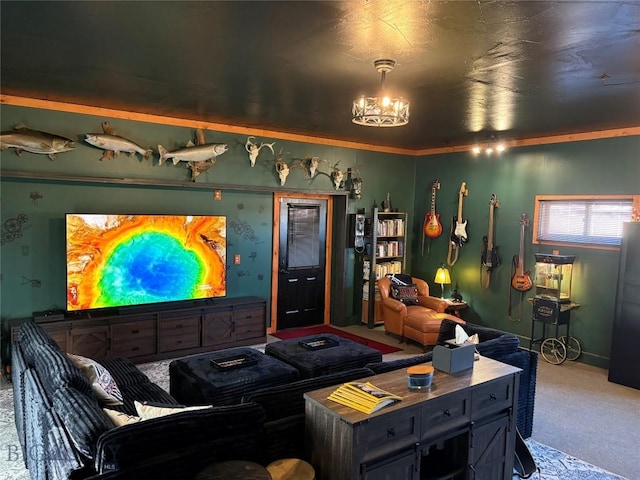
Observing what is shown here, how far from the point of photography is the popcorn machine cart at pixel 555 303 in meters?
5.70

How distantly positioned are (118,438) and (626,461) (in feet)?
11.9

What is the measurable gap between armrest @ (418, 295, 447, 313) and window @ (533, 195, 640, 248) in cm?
151

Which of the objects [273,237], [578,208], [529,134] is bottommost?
[273,237]

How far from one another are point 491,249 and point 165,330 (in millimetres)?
4605

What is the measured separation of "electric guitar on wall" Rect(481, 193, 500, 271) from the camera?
6.75m

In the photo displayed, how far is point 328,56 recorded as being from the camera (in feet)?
10.2

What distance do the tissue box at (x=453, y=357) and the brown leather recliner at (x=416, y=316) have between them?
300 cm

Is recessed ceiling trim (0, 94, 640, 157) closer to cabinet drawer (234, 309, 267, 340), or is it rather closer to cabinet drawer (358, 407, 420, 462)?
cabinet drawer (234, 309, 267, 340)

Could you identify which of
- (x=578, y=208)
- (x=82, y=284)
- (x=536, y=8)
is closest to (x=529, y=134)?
(x=578, y=208)

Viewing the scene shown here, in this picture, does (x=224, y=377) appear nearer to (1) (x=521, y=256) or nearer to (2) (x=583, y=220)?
(1) (x=521, y=256)

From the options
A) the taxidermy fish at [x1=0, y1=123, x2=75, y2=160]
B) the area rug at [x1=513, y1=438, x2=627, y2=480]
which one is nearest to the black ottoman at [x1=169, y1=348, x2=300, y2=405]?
the area rug at [x1=513, y1=438, x2=627, y2=480]

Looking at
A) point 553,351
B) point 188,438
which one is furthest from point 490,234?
point 188,438

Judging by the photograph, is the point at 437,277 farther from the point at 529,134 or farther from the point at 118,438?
the point at 118,438

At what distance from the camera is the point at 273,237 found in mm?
6582
